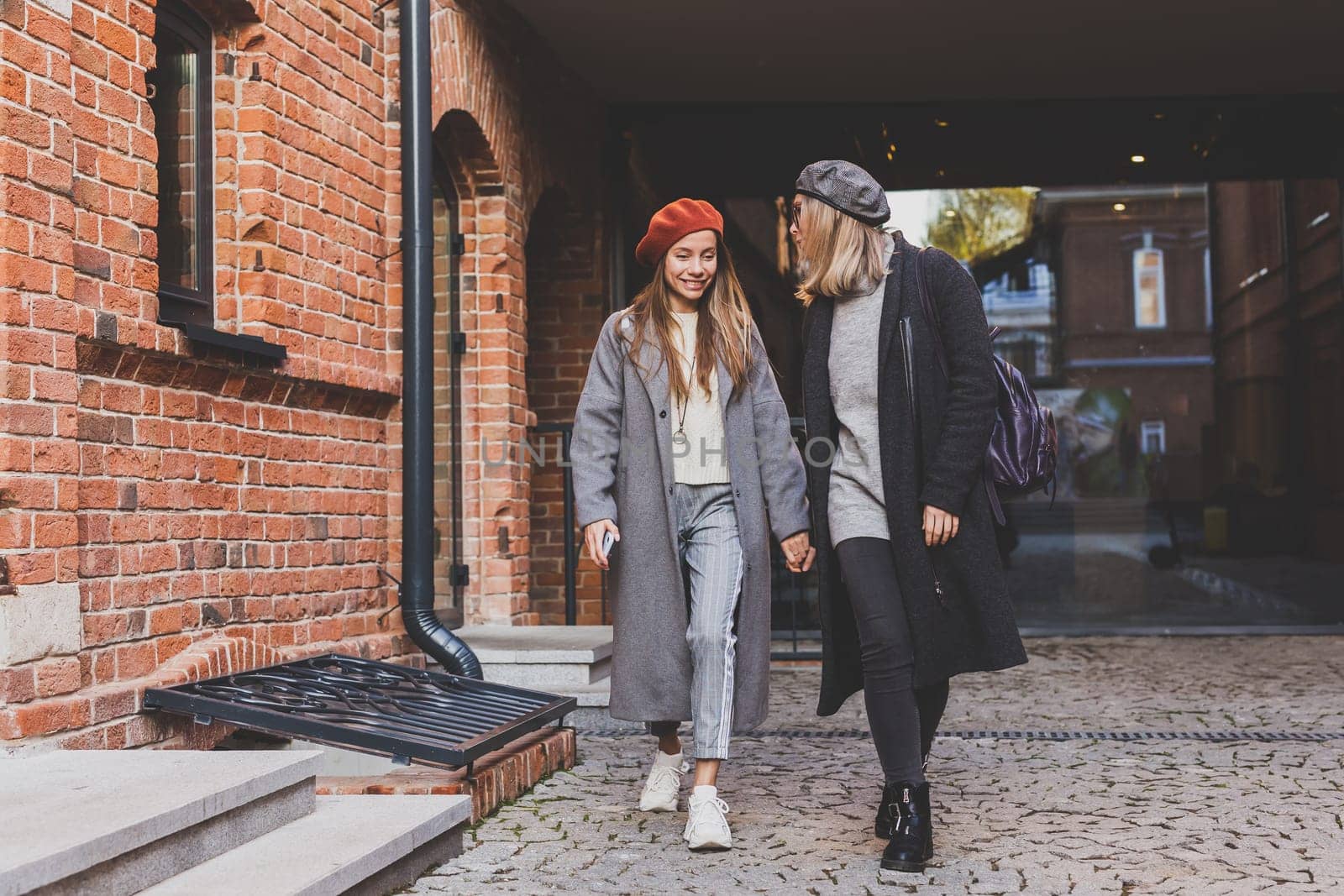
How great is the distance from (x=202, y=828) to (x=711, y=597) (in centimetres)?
141

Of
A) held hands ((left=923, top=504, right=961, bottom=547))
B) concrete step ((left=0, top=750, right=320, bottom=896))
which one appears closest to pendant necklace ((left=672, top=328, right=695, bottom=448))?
held hands ((left=923, top=504, right=961, bottom=547))

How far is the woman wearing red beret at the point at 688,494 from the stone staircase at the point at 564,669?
1.64 metres

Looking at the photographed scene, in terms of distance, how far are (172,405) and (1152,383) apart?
6650mm

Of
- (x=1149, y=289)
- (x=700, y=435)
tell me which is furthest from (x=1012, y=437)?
(x=1149, y=289)

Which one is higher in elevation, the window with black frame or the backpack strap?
the window with black frame

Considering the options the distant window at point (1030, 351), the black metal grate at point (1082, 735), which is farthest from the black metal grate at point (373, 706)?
the distant window at point (1030, 351)

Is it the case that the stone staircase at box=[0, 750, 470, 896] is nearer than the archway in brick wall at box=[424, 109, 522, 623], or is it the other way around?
the stone staircase at box=[0, 750, 470, 896]

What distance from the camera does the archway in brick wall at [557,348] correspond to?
863cm

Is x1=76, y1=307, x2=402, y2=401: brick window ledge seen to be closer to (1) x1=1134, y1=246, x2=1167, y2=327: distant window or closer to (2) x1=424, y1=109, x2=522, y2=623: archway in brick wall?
(2) x1=424, y1=109, x2=522, y2=623: archway in brick wall

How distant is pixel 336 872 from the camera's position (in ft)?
9.18

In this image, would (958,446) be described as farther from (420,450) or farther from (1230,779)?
(420,450)

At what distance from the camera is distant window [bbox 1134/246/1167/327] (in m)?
9.09

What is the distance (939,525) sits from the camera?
3365 mm

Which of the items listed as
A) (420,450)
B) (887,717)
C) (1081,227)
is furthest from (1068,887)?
(1081,227)
